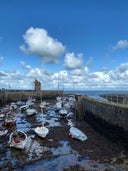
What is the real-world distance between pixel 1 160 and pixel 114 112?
1282 centimetres

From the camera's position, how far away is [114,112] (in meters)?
23.3

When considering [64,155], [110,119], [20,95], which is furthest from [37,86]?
[64,155]

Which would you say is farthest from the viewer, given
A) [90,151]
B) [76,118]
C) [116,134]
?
[76,118]

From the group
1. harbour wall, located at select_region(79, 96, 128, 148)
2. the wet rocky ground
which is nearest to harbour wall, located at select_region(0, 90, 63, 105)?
harbour wall, located at select_region(79, 96, 128, 148)

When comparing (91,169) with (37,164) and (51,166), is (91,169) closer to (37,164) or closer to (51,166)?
(51,166)

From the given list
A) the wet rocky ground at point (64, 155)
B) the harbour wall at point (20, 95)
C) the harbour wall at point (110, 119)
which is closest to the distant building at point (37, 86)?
the harbour wall at point (20, 95)

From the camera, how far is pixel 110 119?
24.0 metres

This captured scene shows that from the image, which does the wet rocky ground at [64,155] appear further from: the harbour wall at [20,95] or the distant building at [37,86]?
Result: the distant building at [37,86]

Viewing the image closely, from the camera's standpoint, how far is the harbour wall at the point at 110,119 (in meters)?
20.6

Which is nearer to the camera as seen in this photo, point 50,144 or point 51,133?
point 50,144

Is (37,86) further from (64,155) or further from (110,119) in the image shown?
(64,155)

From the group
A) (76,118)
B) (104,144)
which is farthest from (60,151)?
(76,118)

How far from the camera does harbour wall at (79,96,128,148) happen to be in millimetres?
20562

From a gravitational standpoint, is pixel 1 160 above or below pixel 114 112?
below
